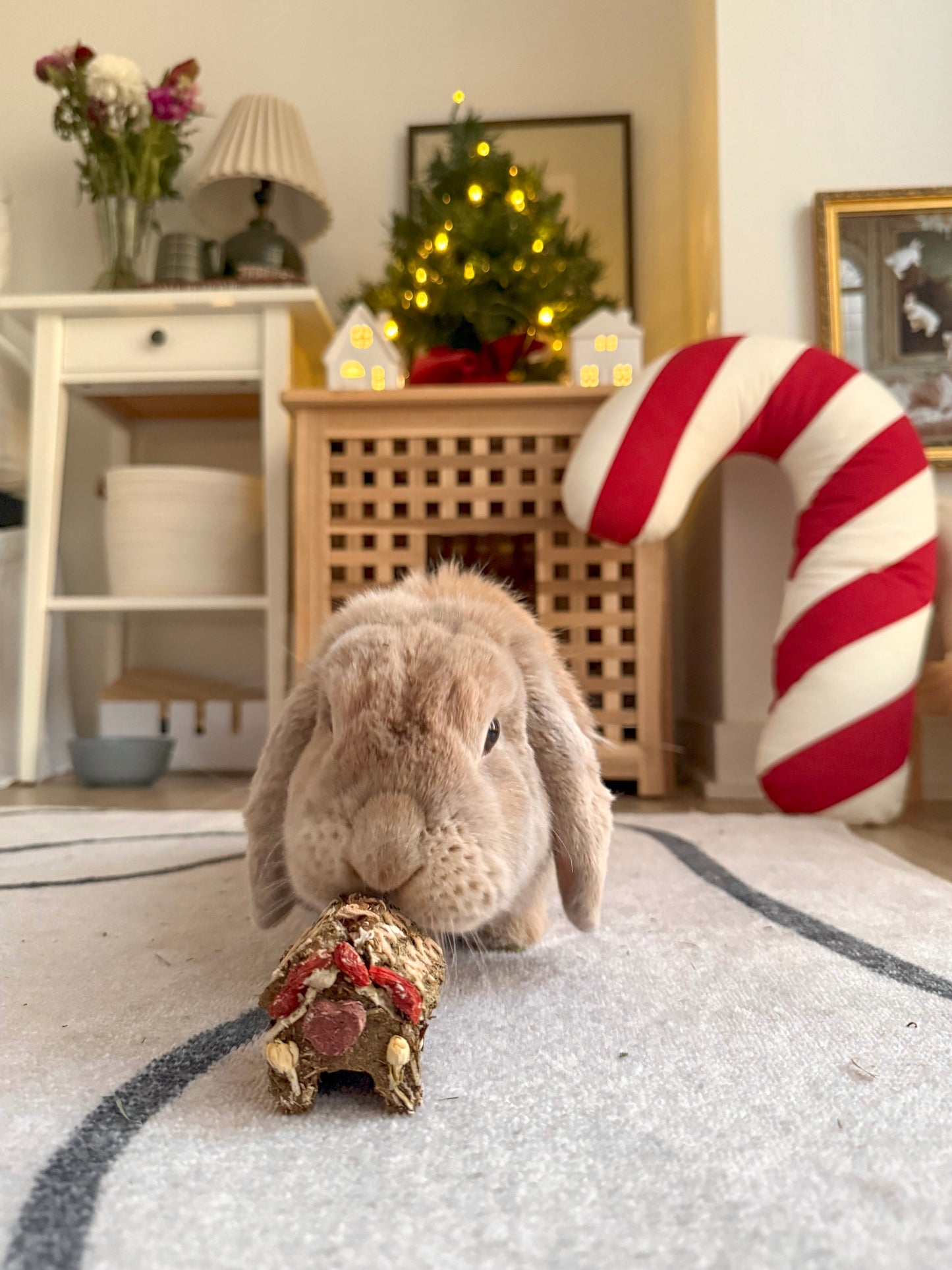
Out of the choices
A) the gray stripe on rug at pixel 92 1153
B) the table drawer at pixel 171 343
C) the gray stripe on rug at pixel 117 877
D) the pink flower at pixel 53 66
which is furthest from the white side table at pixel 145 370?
the gray stripe on rug at pixel 92 1153

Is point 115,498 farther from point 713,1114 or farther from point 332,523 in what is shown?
point 713,1114

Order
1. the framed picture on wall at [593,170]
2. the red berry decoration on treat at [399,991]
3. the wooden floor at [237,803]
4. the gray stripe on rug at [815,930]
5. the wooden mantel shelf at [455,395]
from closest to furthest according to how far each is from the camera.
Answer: the red berry decoration on treat at [399,991] → the gray stripe on rug at [815,930] → the wooden floor at [237,803] → the wooden mantel shelf at [455,395] → the framed picture on wall at [593,170]

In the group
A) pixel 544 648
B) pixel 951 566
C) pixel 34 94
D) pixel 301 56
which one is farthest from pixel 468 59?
pixel 544 648

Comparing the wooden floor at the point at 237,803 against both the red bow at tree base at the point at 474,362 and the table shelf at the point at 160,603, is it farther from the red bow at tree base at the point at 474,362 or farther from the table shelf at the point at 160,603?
the red bow at tree base at the point at 474,362

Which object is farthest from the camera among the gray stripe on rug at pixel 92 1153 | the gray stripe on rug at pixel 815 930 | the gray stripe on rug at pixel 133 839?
the gray stripe on rug at pixel 133 839

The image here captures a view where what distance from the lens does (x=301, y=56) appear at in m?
2.25

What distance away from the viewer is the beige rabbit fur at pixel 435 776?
46cm

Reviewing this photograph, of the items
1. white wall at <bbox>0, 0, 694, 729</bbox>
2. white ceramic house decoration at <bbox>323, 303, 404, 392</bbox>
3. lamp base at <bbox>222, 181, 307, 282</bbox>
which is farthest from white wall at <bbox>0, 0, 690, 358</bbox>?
white ceramic house decoration at <bbox>323, 303, 404, 392</bbox>

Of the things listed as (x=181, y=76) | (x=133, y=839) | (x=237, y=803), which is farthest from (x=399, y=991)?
(x=181, y=76)

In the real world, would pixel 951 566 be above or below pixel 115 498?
below

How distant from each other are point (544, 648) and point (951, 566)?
38.7 inches

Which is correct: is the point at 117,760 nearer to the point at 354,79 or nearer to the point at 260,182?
the point at 260,182

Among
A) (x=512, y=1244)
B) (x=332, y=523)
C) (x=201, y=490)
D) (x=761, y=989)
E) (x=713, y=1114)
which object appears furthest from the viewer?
(x=201, y=490)

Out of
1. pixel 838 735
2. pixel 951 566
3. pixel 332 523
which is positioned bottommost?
pixel 838 735
